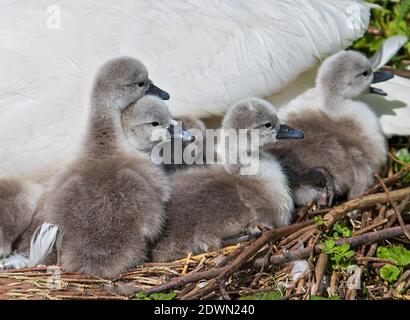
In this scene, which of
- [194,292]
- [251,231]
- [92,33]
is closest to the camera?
[194,292]

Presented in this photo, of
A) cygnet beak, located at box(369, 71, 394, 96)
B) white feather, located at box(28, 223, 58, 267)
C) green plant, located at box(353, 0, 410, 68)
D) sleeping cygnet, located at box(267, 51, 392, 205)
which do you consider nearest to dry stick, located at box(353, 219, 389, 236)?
sleeping cygnet, located at box(267, 51, 392, 205)

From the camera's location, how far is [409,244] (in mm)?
4555

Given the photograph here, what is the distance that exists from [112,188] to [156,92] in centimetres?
59

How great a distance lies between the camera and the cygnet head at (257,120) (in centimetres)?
444

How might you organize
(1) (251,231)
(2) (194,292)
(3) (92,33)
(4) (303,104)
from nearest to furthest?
(2) (194,292) < (1) (251,231) < (3) (92,33) < (4) (303,104)

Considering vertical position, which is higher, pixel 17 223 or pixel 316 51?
Answer: pixel 316 51

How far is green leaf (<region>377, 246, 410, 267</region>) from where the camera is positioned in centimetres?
435

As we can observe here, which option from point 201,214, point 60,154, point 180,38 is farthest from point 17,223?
point 180,38

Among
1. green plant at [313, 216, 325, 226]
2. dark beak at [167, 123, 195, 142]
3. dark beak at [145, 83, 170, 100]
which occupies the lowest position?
green plant at [313, 216, 325, 226]

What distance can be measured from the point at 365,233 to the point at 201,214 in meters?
0.82

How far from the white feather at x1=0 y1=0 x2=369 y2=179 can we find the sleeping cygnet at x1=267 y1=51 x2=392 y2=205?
177 millimetres

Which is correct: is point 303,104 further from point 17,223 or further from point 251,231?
point 17,223

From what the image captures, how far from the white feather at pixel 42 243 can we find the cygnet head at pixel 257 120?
3.21ft

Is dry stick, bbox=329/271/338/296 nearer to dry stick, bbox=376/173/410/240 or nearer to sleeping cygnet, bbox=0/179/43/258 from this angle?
dry stick, bbox=376/173/410/240
